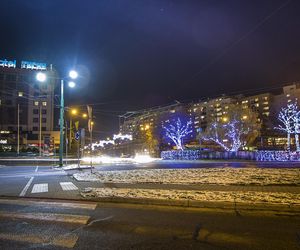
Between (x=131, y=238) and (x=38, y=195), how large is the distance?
6988 mm

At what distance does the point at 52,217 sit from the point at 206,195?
510cm

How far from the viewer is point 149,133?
235 ft

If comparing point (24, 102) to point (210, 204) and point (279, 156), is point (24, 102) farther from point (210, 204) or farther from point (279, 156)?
point (210, 204)

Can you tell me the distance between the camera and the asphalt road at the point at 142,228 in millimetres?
5926

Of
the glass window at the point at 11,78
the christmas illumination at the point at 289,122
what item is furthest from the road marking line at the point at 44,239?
the glass window at the point at 11,78

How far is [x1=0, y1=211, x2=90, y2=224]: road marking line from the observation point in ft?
26.0

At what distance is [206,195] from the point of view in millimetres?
10719

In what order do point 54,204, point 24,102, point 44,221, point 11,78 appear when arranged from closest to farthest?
point 44,221
point 54,204
point 11,78
point 24,102

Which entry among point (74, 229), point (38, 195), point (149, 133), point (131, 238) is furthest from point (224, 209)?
point (149, 133)

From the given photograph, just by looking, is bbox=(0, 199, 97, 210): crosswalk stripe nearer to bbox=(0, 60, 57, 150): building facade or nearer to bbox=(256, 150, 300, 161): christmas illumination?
bbox=(256, 150, 300, 161): christmas illumination

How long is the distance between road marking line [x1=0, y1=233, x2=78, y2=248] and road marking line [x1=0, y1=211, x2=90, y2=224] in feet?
4.39

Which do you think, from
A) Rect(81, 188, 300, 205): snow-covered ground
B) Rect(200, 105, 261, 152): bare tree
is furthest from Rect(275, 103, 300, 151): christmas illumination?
Rect(81, 188, 300, 205): snow-covered ground

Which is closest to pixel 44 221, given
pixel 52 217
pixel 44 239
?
pixel 52 217

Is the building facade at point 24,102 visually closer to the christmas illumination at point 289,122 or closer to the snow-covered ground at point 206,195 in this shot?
the christmas illumination at point 289,122
